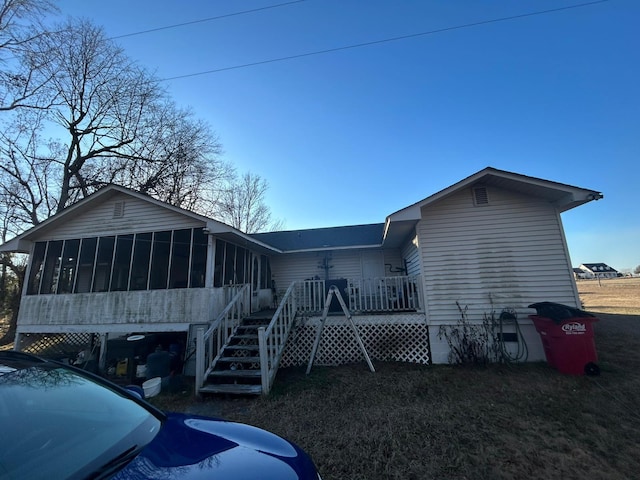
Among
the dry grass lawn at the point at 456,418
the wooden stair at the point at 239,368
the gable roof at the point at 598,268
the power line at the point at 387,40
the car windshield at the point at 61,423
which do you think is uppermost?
the power line at the point at 387,40

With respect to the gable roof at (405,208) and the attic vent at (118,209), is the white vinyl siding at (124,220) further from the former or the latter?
the gable roof at (405,208)

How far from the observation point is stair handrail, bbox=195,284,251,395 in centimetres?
544

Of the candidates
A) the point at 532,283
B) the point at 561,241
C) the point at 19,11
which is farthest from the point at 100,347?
the point at 19,11

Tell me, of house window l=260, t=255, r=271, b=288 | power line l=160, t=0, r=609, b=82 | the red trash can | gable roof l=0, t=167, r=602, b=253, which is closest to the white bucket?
gable roof l=0, t=167, r=602, b=253

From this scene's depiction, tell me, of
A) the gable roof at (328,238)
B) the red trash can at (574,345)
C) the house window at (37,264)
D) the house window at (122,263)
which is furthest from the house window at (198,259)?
the red trash can at (574,345)

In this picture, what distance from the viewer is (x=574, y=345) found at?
5656 mm

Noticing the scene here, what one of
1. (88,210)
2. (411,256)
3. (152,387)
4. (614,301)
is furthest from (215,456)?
(614,301)

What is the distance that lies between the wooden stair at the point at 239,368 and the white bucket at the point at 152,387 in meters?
1.22

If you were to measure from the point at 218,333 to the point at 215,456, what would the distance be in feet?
16.1

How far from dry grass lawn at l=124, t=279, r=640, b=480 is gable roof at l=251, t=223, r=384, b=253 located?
228 inches

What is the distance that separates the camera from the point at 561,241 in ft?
22.8

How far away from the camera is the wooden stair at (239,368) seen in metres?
5.21

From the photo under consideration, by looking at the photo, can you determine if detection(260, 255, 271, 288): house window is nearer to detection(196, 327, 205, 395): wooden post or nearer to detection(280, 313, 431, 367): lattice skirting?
detection(280, 313, 431, 367): lattice skirting

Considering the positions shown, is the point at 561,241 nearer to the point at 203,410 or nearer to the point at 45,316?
the point at 203,410
